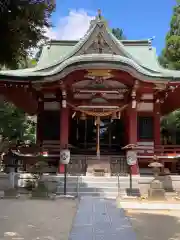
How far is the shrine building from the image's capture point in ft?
48.3

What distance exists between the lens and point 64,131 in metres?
15.4

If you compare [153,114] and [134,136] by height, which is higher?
[153,114]

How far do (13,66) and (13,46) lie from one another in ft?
1.98

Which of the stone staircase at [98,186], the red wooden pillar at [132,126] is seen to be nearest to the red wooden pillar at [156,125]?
the red wooden pillar at [132,126]

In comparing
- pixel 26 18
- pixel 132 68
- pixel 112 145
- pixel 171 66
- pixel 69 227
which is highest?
pixel 171 66

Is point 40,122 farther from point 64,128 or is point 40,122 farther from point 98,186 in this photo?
point 98,186

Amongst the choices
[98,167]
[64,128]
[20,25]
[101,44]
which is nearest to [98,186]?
[98,167]

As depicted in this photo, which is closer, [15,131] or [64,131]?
[64,131]

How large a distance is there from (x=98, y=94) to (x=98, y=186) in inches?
214

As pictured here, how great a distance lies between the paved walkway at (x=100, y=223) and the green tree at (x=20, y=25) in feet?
11.8

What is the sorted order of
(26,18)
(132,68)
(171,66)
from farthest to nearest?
(171,66)
(132,68)
(26,18)

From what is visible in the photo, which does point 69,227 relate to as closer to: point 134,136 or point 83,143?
point 134,136

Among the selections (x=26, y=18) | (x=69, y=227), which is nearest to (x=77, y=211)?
(x=69, y=227)

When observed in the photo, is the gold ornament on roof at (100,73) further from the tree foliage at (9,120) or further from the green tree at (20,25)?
the tree foliage at (9,120)
